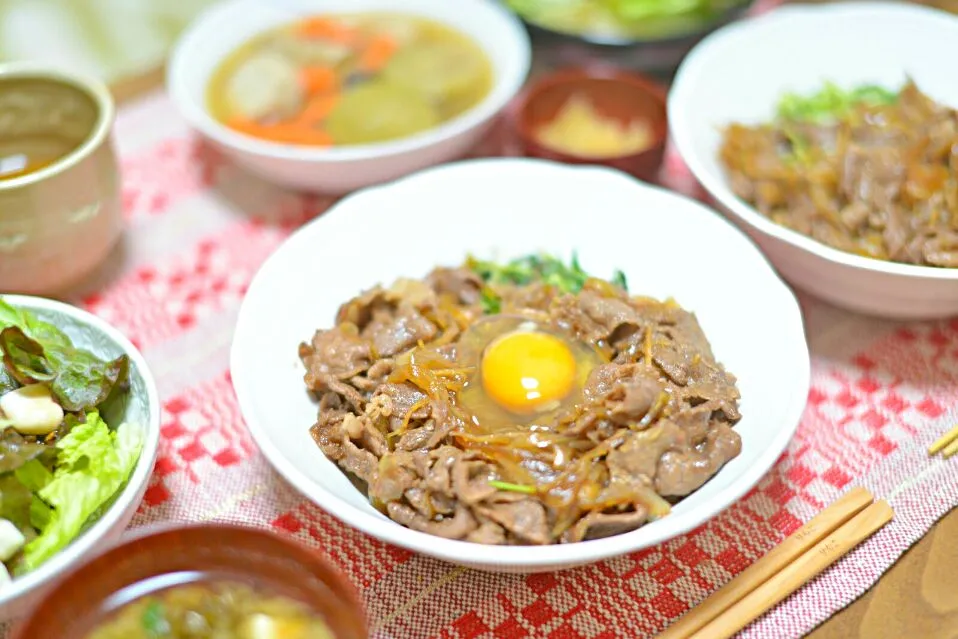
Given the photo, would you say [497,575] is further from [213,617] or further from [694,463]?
[213,617]

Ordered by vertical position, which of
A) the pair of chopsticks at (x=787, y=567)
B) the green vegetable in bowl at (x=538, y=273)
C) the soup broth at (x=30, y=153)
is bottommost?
the pair of chopsticks at (x=787, y=567)

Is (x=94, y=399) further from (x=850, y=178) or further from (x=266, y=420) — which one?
(x=850, y=178)

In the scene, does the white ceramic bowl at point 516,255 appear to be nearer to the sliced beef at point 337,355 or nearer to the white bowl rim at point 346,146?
the sliced beef at point 337,355

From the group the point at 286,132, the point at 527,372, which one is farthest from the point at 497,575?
the point at 286,132

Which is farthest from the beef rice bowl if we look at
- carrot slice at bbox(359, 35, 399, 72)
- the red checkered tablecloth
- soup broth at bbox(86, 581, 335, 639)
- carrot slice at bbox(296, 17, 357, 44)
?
carrot slice at bbox(296, 17, 357, 44)

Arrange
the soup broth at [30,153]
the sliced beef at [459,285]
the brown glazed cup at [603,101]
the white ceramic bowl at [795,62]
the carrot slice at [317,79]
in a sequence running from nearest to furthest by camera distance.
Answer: the sliced beef at [459,285] < the soup broth at [30,153] < the white ceramic bowl at [795,62] < the brown glazed cup at [603,101] < the carrot slice at [317,79]

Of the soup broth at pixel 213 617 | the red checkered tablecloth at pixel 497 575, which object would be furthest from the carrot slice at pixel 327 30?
the soup broth at pixel 213 617

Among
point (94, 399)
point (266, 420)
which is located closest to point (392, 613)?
point (266, 420)

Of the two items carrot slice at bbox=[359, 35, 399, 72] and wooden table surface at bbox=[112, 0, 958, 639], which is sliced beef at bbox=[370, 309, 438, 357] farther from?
carrot slice at bbox=[359, 35, 399, 72]
